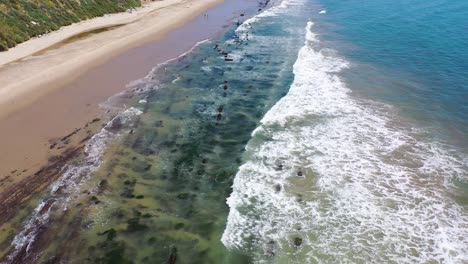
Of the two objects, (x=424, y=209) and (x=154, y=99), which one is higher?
(x=154, y=99)

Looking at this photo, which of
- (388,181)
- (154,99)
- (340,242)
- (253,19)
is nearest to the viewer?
(340,242)

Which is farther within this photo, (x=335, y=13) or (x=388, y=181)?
(x=335, y=13)

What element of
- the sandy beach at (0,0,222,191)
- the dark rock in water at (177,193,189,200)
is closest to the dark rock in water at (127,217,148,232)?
the dark rock in water at (177,193,189,200)

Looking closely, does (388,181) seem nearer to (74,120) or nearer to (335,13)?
(74,120)

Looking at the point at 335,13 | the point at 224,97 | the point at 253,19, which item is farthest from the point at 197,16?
the point at 224,97

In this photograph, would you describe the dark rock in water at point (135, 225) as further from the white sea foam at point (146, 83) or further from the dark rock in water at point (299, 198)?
the white sea foam at point (146, 83)
